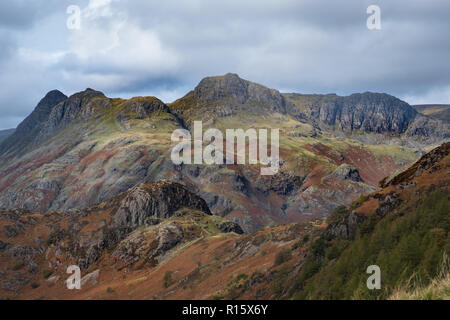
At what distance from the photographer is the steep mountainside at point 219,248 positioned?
1358 inches

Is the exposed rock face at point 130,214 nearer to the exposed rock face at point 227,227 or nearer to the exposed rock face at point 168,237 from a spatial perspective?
the exposed rock face at point 168,237

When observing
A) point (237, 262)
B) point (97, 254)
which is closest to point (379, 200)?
point (237, 262)

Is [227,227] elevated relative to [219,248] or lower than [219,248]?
lower

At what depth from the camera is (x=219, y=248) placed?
258 ft

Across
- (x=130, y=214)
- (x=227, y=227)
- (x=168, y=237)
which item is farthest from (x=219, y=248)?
(x=130, y=214)

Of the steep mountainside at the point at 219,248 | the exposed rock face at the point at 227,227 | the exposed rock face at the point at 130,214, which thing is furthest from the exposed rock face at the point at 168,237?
the exposed rock face at the point at 227,227

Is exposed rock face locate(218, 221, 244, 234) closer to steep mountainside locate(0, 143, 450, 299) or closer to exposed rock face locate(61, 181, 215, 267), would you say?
steep mountainside locate(0, 143, 450, 299)

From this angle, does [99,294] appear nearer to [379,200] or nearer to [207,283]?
[207,283]

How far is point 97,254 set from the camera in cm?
10631

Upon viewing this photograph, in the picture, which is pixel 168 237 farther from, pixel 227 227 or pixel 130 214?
pixel 130 214

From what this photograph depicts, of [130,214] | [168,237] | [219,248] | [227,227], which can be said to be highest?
[130,214]

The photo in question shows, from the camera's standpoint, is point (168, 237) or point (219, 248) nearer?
point (219, 248)

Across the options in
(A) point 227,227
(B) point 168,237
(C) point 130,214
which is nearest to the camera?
(B) point 168,237

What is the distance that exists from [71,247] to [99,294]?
3363 centimetres
